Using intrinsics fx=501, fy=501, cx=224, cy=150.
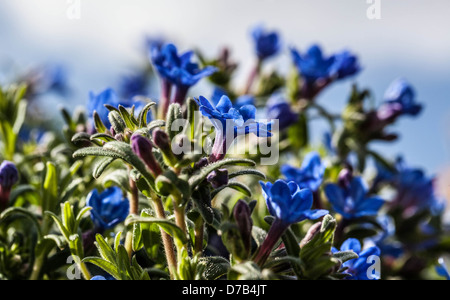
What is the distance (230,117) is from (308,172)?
0.70 meters

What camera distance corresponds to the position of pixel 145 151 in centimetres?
118

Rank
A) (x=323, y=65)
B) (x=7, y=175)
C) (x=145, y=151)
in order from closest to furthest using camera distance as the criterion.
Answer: (x=145, y=151), (x=7, y=175), (x=323, y=65)

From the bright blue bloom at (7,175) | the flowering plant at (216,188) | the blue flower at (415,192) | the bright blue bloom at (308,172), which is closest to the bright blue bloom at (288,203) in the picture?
the flowering plant at (216,188)

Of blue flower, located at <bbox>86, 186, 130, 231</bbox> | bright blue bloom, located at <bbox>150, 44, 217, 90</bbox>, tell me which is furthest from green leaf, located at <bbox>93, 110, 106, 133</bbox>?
bright blue bloom, located at <bbox>150, 44, 217, 90</bbox>

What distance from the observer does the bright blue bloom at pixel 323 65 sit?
2.50 metres

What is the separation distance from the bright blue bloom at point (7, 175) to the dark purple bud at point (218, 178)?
0.79 meters

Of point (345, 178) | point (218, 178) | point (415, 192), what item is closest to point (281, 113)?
point (345, 178)

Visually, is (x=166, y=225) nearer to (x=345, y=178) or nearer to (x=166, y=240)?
(x=166, y=240)

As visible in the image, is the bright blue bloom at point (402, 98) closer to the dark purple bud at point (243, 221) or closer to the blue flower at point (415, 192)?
the blue flower at point (415, 192)

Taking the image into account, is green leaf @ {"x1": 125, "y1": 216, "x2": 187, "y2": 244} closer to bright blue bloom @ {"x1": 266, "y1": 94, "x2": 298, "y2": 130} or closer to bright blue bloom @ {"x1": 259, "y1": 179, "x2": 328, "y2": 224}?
bright blue bloom @ {"x1": 259, "y1": 179, "x2": 328, "y2": 224}

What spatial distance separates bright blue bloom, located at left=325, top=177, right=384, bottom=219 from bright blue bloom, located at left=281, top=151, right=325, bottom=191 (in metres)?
0.07

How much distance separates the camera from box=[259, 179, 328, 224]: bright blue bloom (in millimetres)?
1254
